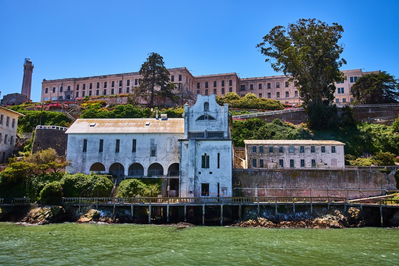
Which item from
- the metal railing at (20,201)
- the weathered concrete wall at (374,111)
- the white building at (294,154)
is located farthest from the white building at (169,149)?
the weathered concrete wall at (374,111)

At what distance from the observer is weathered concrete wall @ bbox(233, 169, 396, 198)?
41031 millimetres

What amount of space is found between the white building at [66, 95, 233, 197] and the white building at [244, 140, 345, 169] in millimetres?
5747

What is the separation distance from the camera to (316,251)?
2430 cm

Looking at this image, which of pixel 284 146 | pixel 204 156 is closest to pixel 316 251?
pixel 204 156

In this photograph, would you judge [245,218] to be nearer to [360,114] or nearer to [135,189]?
[135,189]

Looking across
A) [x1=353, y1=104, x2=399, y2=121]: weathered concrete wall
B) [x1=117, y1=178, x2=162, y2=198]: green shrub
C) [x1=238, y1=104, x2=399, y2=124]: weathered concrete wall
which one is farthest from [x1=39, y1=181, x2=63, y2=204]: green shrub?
[x1=353, y1=104, x2=399, y2=121]: weathered concrete wall

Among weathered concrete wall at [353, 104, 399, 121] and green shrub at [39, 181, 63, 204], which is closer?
green shrub at [39, 181, 63, 204]

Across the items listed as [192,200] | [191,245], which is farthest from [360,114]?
[191,245]

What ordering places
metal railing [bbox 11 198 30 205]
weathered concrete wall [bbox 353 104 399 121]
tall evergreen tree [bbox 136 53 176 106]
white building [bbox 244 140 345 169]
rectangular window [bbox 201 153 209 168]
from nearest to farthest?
metal railing [bbox 11 198 30 205] < rectangular window [bbox 201 153 209 168] < white building [bbox 244 140 345 169] < weathered concrete wall [bbox 353 104 399 121] < tall evergreen tree [bbox 136 53 176 106]

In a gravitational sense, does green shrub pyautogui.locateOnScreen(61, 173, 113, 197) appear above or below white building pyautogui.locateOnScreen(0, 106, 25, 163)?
below

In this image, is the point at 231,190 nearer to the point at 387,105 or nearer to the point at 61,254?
the point at 61,254

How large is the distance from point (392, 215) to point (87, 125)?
4043cm

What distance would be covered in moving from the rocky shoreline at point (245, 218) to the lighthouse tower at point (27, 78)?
2909 inches

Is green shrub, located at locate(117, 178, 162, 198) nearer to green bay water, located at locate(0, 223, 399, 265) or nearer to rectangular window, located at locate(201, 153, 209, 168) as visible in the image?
green bay water, located at locate(0, 223, 399, 265)
